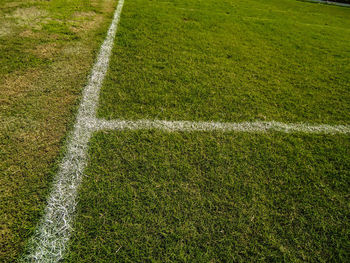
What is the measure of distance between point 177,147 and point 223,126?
584mm

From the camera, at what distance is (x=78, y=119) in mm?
2082

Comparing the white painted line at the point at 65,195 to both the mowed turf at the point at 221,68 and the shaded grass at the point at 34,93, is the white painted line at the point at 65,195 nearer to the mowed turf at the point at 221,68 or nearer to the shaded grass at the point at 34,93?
the shaded grass at the point at 34,93

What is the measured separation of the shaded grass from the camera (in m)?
1.51

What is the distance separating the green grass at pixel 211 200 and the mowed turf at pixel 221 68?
0.43m

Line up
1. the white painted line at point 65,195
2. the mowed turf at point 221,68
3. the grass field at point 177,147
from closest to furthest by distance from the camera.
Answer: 1. the white painted line at point 65,195
2. the grass field at point 177,147
3. the mowed turf at point 221,68

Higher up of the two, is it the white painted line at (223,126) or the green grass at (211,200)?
the white painted line at (223,126)

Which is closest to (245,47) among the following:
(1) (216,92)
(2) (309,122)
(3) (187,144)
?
(1) (216,92)

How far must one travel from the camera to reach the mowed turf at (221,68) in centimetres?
240

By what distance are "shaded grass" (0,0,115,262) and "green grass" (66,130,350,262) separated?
365mm

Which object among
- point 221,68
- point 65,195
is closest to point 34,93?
point 65,195

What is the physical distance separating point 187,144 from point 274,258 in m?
1.10

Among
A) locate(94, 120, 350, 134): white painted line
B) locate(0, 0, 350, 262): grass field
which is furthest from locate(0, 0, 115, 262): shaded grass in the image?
locate(94, 120, 350, 134): white painted line

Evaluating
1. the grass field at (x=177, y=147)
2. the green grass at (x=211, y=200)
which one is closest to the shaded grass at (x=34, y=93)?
the grass field at (x=177, y=147)

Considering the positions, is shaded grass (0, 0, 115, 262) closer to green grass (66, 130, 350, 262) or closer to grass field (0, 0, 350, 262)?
grass field (0, 0, 350, 262)
